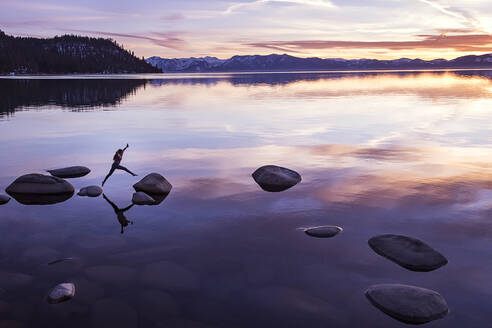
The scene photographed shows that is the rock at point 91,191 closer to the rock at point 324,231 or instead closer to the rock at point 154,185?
the rock at point 154,185

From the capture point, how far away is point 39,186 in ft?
60.3

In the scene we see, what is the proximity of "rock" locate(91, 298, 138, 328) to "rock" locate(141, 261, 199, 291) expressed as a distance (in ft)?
3.70

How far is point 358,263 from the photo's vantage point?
39.2ft

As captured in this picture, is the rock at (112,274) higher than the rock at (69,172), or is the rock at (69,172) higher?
the rock at (69,172)

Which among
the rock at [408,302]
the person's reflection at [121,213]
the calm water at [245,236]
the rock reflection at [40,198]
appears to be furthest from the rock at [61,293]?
the rock reflection at [40,198]

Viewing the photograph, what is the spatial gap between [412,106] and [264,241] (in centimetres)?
5369

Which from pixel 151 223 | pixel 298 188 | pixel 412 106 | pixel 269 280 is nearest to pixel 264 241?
pixel 269 280

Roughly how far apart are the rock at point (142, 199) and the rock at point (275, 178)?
5563 mm

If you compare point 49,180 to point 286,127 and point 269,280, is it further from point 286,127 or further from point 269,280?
point 286,127

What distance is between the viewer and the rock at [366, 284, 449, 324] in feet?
30.6

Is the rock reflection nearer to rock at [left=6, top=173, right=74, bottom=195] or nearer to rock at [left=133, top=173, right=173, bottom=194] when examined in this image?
rock at [left=6, top=173, right=74, bottom=195]

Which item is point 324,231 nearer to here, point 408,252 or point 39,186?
point 408,252

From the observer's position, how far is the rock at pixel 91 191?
1831 centimetres

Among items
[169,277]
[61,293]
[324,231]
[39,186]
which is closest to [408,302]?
[324,231]
